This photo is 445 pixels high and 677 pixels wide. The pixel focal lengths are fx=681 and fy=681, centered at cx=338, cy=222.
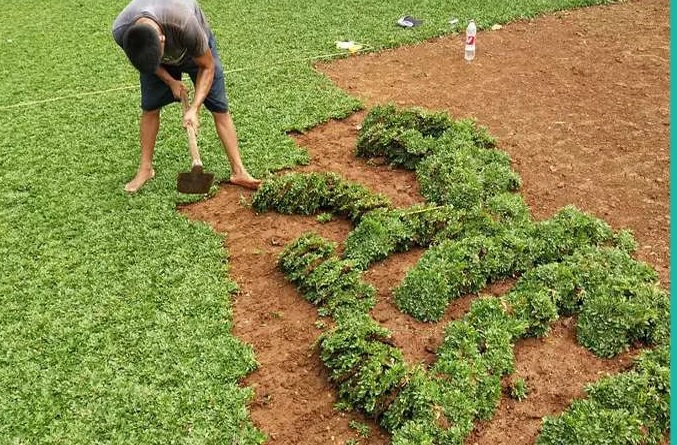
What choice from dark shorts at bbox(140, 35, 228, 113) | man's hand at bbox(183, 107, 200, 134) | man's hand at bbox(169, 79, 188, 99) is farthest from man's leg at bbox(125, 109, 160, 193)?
man's hand at bbox(183, 107, 200, 134)

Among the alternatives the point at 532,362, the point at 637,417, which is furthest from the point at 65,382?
the point at 637,417

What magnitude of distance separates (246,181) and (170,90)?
0.90 meters

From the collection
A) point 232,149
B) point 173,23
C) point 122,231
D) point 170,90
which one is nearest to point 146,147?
point 170,90

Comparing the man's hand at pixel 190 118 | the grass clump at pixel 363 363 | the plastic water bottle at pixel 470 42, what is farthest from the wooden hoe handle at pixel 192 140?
the plastic water bottle at pixel 470 42

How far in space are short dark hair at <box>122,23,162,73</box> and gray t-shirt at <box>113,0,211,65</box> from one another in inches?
6.3

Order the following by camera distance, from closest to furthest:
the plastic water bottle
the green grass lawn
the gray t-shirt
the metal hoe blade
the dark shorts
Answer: the green grass lawn
the gray t-shirt
the metal hoe blade
the dark shorts
the plastic water bottle

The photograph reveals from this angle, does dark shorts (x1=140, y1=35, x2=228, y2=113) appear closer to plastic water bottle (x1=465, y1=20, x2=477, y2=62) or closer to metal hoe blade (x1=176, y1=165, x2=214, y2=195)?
metal hoe blade (x1=176, y1=165, x2=214, y2=195)

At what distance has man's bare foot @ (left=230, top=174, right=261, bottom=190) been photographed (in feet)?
17.6

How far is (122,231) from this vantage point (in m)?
4.88

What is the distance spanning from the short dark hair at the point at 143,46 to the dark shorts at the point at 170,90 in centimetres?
55

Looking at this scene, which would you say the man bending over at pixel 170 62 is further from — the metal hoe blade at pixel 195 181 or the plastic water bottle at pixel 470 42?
the plastic water bottle at pixel 470 42

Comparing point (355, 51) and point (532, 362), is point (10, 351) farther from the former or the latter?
point (355, 51)

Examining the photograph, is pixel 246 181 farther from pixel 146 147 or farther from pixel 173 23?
pixel 173 23

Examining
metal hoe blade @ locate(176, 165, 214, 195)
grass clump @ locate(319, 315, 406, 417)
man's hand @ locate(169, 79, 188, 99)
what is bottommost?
grass clump @ locate(319, 315, 406, 417)
